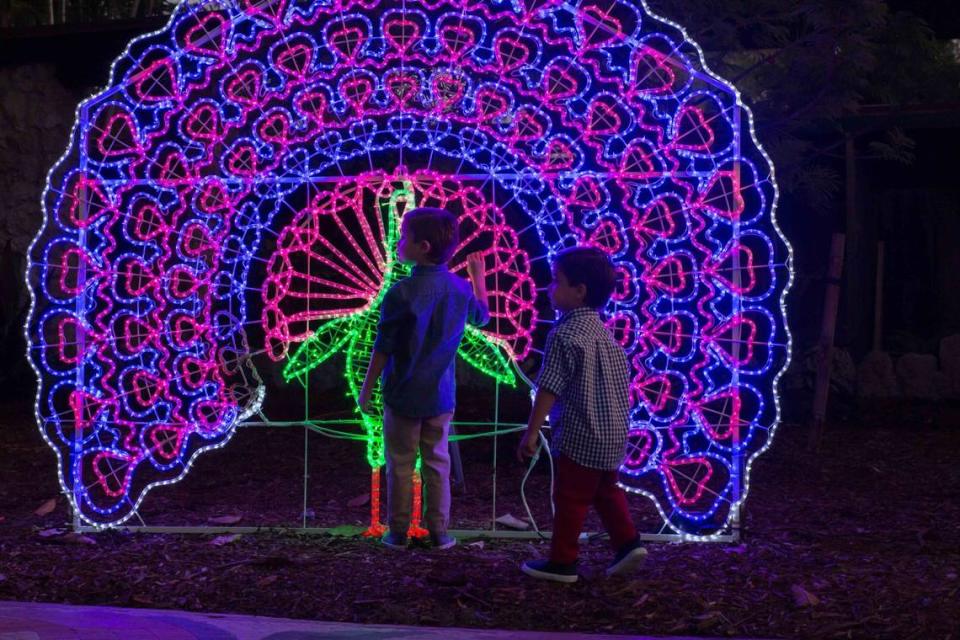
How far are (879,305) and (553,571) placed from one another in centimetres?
785

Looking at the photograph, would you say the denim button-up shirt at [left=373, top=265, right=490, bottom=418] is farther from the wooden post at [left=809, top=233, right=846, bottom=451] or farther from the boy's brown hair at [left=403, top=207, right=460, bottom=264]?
the wooden post at [left=809, top=233, right=846, bottom=451]

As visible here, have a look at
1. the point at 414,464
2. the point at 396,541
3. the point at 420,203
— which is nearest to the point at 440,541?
the point at 396,541

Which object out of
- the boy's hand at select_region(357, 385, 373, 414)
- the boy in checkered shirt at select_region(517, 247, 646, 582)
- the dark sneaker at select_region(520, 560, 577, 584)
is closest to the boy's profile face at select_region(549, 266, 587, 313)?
the boy in checkered shirt at select_region(517, 247, 646, 582)

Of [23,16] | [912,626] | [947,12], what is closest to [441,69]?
[912,626]

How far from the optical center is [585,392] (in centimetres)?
445

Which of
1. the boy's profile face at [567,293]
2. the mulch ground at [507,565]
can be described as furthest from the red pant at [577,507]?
the boy's profile face at [567,293]

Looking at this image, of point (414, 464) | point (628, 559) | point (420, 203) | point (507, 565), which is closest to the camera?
point (628, 559)

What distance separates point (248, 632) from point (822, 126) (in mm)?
7268

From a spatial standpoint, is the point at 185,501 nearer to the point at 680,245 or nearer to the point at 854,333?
the point at 680,245

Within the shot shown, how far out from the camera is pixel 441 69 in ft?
17.5

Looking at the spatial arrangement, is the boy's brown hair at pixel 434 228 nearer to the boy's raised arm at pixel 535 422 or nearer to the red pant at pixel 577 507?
the boy's raised arm at pixel 535 422

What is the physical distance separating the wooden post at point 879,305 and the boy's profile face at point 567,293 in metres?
7.50

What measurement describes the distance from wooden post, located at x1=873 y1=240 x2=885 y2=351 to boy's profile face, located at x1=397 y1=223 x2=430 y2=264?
24.8 feet

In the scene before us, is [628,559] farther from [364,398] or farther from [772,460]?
[772,460]
